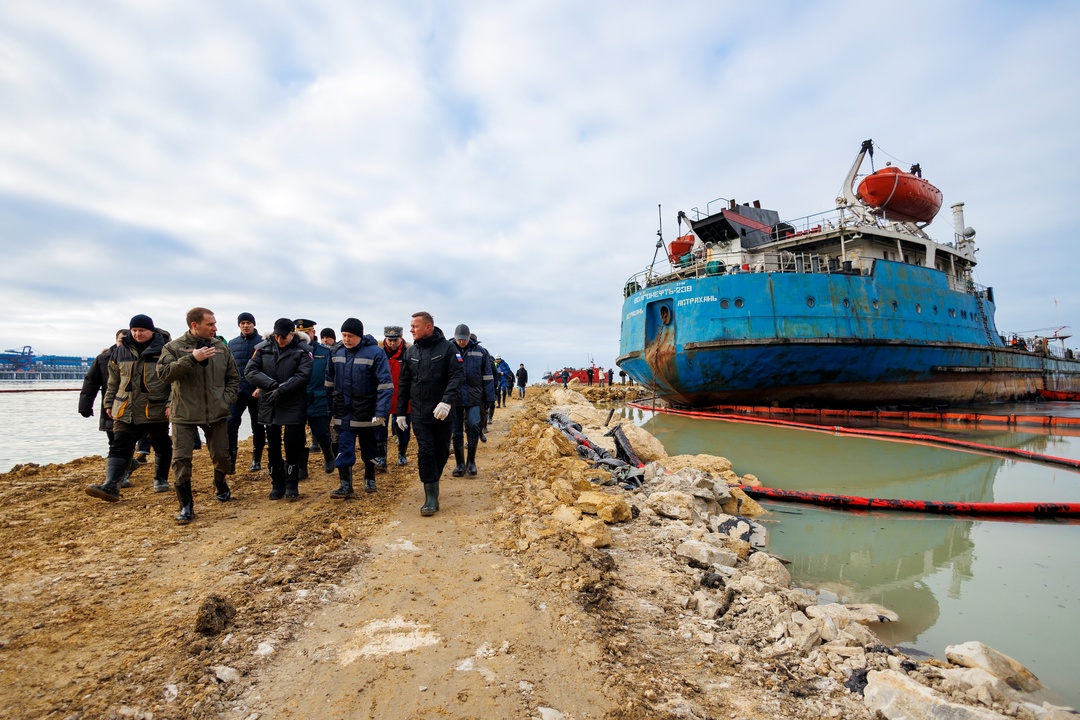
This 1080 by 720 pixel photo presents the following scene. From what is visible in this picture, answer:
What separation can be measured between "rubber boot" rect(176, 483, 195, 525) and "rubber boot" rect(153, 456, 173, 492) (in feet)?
4.06

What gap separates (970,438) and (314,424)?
15551mm

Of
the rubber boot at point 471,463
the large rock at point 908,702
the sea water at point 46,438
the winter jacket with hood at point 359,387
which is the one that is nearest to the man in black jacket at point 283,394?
the winter jacket with hood at point 359,387

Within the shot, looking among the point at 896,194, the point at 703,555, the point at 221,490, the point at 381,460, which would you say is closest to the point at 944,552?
the point at 703,555

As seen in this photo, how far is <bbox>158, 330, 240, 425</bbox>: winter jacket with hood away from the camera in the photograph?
401 cm

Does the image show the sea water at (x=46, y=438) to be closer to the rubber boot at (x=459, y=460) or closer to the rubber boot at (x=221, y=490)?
the rubber boot at (x=221, y=490)

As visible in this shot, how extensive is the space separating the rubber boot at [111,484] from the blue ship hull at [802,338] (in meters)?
14.4

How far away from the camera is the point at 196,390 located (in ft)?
13.7

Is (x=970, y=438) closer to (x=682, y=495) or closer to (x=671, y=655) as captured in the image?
(x=682, y=495)

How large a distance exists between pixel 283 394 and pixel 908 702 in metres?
4.81

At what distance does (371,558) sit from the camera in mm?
3246

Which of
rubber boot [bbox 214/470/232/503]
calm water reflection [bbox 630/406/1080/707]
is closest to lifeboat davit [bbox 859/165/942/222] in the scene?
calm water reflection [bbox 630/406/1080/707]

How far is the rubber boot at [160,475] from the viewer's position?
16.1 ft

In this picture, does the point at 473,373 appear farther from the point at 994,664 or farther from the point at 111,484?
the point at 994,664

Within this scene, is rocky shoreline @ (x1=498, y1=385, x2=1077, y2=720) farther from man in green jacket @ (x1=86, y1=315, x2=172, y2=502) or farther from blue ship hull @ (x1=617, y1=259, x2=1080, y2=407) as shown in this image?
blue ship hull @ (x1=617, y1=259, x2=1080, y2=407)
